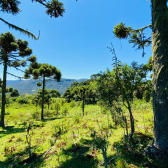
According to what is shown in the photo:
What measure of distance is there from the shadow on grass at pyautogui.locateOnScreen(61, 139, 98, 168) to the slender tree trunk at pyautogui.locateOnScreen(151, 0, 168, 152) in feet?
8.53

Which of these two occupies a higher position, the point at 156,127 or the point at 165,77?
the point at 165,77

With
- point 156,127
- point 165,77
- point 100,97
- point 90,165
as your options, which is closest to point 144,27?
point 165,77

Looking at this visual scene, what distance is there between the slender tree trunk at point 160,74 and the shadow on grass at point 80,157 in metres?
2.60

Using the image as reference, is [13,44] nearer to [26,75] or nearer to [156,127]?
[26,75]

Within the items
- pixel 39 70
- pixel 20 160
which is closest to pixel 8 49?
pixel 39 70

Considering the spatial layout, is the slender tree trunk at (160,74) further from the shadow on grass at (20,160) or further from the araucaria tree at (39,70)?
the araucaria tree at (39,70)

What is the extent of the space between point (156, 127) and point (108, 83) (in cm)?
267

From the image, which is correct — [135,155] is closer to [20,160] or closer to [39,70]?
[20,160]

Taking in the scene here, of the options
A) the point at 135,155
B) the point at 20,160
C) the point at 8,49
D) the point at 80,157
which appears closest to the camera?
the point at 135,155

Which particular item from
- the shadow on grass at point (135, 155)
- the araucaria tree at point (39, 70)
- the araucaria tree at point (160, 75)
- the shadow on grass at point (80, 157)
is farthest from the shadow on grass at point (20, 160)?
the araucaria tree at point (39, 70)

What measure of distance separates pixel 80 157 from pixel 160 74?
487 cm

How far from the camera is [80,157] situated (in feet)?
15.3

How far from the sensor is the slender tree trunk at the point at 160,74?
370 centimetres

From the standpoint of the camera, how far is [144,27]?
6.10 m
